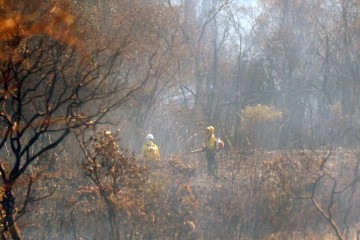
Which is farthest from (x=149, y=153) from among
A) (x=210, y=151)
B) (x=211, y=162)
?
(x=211, y=162)

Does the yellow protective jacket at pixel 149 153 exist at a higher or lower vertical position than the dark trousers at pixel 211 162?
higher

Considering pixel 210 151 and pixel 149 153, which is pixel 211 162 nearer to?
pixel 210 151

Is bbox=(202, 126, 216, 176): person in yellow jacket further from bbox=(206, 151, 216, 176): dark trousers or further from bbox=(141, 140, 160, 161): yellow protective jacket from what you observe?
bbox=(141, 140, 160, 161): yellow protective jacket

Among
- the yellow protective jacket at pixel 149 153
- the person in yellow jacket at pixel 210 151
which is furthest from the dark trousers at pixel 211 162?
the yellow protective jacket at pixel 149 153

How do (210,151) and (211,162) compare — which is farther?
(210,151)

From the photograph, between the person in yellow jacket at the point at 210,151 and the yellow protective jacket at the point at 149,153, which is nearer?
the person in yellow jacket at the point at 210,151

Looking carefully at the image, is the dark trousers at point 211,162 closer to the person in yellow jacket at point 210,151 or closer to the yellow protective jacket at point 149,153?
the person in yellow jacket at point 210,151

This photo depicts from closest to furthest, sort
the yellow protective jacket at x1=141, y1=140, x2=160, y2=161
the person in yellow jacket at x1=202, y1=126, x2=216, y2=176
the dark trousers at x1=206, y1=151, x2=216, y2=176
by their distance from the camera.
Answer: the dark trousers at x1=206, y1=151, x2=216, y2=176, the person in yellow jacket at x1=202, y1=126, x2=216, y2=176, the yellow protective jacket at x1=141, y1=140, x2=160, y2=161

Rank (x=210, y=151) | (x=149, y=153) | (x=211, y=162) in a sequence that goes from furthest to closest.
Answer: (x=149, y=153) < (x=210, y=151) < (x=211, y=162)

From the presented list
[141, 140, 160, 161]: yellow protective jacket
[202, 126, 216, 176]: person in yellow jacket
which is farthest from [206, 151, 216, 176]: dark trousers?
[141, 140, 160, 161]: yellow protective jacket

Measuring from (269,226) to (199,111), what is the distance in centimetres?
1653

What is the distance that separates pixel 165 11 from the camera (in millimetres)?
26938

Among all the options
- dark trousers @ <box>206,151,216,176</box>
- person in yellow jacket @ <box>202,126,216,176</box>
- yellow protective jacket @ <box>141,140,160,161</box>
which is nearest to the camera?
→ dark trousers @ <box>206,151,216,176</box>

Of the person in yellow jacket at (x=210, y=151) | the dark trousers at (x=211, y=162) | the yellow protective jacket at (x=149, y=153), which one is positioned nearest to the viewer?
the dark trousers at (x=211, y=162)
